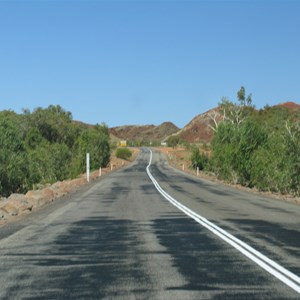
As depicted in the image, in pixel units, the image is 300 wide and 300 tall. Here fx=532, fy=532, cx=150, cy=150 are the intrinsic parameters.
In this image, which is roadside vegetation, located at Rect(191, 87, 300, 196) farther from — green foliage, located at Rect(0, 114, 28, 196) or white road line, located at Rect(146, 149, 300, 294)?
white road line, located at Rect(146, 149, 300, 294)

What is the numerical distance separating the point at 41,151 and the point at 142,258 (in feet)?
210

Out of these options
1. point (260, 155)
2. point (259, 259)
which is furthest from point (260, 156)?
point (259, 259)

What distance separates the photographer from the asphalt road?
657 centimetres

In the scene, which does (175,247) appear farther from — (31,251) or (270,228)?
(270,228)

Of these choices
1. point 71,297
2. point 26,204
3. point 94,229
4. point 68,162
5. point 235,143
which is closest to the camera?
point 71,297

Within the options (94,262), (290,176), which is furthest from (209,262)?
(290,176)

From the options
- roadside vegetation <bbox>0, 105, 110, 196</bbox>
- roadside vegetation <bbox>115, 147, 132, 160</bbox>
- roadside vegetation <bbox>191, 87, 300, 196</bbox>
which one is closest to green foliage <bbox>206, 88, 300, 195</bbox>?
roadside vegetation <bbox>191, 87, 300, 196</bbox>

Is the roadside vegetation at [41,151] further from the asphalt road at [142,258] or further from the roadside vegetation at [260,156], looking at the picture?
the asphalt road at [142,258]

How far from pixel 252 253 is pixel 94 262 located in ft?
9.23

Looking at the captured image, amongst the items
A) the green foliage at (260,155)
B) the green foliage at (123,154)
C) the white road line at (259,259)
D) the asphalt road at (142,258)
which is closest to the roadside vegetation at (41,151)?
the green foliage at (123,154)

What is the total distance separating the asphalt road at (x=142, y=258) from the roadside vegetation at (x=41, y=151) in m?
31.3

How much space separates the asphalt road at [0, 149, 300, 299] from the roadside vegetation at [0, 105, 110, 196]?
31329 mm

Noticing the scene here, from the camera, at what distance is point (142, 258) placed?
29.2 ft

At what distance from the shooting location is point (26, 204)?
21109 millimetres
